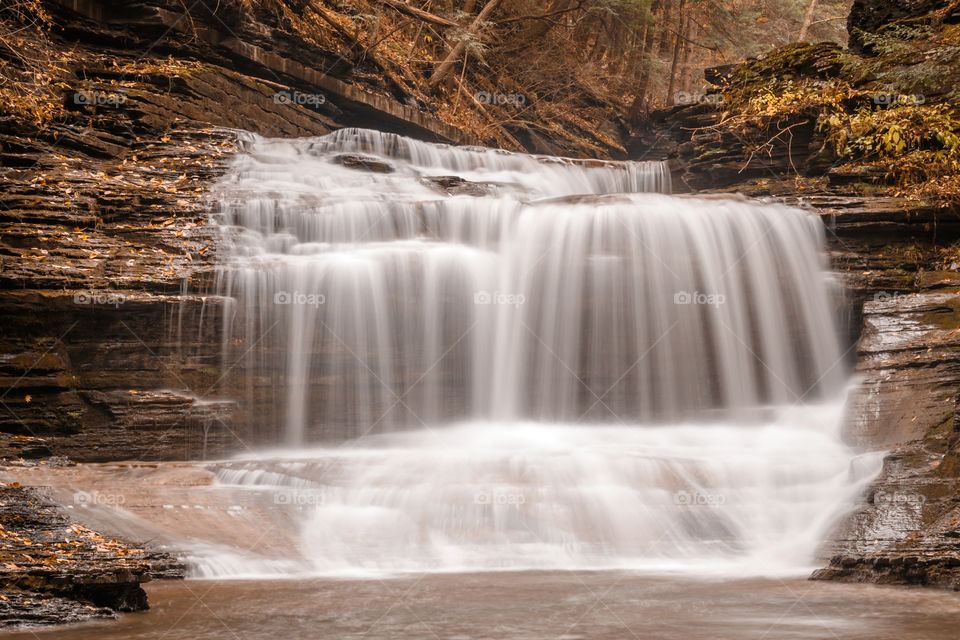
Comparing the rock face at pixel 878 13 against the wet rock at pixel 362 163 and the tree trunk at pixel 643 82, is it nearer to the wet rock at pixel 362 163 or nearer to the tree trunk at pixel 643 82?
the wet rock at pixel 362 163

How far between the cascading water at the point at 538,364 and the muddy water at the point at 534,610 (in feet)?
4.34

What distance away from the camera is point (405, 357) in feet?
32.0

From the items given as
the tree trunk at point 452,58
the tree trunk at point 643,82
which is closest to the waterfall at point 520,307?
the tree trunk at point 452,58

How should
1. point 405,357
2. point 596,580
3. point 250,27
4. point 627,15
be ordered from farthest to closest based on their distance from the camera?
point 627,15 < point 250,27 < point 405,357 < point 596,580

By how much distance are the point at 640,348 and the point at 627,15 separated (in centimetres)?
1588

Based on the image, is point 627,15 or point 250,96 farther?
point 627,15

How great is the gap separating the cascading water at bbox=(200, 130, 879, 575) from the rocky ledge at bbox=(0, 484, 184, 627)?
2152 millimetres

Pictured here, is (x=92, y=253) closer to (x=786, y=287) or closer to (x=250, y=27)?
(x=250, y=27)

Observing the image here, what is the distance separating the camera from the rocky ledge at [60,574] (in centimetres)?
429

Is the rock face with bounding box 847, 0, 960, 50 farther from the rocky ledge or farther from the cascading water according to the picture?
the rocky ledge

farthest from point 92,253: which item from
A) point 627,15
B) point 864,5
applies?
point 627,15

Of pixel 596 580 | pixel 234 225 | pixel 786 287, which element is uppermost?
pixel 234 225

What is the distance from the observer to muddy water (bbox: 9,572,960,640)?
4.12 m

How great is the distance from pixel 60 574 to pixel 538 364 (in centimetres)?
664
